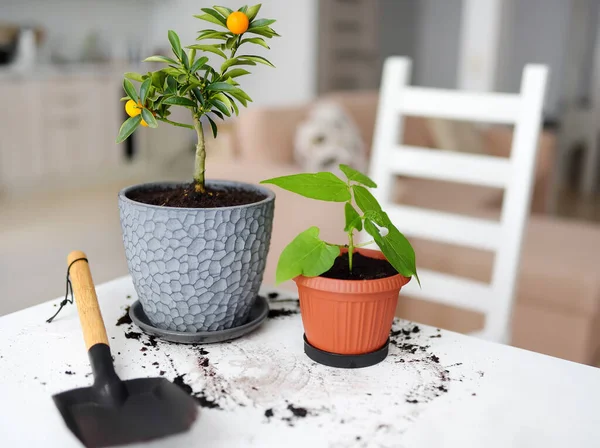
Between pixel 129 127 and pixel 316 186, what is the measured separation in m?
0.20

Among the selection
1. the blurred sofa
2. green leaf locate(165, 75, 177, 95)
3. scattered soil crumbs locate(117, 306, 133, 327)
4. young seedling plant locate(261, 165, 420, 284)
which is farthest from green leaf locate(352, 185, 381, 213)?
the blurred sofa

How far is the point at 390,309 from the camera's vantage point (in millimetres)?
689

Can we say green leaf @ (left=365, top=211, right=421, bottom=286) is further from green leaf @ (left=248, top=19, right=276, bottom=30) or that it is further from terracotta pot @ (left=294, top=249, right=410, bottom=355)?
green leaf @ (left=248, top=19, right=276, bottom=30)

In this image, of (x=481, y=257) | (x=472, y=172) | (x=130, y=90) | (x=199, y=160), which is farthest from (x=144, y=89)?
(x=481, y=257)

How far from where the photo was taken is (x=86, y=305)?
710 millimetres

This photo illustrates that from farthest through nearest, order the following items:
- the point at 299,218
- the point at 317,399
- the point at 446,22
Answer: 1. the point at 446,22
2. the point at 299,218
3. the point at 317,399

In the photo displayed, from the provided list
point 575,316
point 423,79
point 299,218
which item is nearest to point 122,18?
point 423,79

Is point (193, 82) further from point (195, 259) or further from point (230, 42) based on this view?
point (195, 259)

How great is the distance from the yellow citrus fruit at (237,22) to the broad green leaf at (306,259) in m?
0.23

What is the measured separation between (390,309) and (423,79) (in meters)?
7.13

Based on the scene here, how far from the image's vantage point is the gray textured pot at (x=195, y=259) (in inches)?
26.9

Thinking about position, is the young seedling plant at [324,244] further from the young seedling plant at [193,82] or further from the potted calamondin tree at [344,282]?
the young seedling plant at [193,82]

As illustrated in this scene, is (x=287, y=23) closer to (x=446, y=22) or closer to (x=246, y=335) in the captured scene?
(x=446, y=22)

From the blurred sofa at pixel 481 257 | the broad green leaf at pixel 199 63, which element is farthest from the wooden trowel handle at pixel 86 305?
the blurred sofa at pixel 481 257
